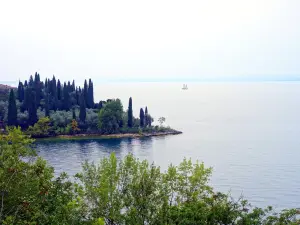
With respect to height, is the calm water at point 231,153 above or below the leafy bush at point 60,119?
below

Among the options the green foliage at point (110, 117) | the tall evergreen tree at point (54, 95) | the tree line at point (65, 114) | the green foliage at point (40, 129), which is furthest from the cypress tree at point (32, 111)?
the green foliage at point (110, 117)

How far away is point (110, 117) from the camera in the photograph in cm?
7638

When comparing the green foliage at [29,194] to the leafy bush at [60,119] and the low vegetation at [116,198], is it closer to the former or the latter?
the low vegetation at [116,198]

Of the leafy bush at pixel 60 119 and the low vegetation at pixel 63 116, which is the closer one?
the low vegetation at pixel 63 116

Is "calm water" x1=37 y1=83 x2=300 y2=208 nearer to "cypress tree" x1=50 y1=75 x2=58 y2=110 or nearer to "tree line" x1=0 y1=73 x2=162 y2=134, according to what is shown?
"tree line" x1=0 y1=73 x2=162 y2=134

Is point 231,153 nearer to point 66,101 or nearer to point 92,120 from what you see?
point 92,120

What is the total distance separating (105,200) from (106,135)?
5987cm

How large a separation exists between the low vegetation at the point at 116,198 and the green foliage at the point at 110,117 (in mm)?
58052

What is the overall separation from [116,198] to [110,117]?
6055 cm

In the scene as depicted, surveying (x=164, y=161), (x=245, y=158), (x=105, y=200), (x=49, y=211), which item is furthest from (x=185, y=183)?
(x=245, y=158)

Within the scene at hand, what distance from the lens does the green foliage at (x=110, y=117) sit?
2997 inches

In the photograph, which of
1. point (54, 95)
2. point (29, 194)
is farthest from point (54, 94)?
point (29, 194)

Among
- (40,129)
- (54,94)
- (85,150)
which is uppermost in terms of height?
(54,94)

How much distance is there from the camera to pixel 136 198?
16.5 m
